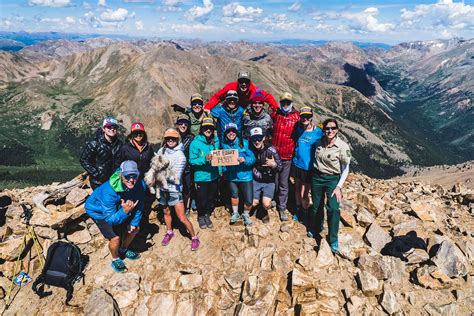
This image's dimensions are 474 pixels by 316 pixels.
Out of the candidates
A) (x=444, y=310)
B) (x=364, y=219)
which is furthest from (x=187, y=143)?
(x=444, y=310)

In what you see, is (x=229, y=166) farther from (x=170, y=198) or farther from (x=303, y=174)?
(x=303, y=174)

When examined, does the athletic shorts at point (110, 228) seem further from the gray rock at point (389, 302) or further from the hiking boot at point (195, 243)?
the gray rock at point (389, 302)

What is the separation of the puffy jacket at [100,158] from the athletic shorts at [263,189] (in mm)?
5757

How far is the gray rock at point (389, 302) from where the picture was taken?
8578mm

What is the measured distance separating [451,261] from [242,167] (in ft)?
26.5

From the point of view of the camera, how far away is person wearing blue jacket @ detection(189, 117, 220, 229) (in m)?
11.2

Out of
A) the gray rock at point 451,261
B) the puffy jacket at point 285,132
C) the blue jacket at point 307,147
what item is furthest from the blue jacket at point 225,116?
the gray rock at point 451,261

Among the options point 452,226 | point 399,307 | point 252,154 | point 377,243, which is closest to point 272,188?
point 252,154

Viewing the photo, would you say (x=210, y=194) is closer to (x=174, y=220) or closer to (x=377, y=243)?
(x=174, y=220)

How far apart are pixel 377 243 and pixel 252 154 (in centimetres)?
621

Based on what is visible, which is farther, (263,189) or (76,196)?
(76,196)

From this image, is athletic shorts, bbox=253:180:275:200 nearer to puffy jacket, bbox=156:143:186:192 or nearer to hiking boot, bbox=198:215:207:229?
hiking boot, bbox=198:215:207:229

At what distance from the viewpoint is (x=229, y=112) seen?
12289 millimetres

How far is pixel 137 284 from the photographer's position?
404 inches
